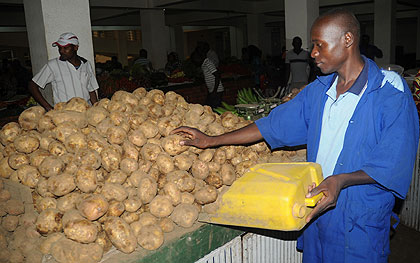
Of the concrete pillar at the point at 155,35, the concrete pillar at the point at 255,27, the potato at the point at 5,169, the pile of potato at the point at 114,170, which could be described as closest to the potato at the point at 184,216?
the pile of potato at the point at 114,170

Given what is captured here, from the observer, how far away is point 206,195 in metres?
2.36

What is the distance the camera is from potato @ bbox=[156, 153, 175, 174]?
2434 mm

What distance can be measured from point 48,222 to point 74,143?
56 cm

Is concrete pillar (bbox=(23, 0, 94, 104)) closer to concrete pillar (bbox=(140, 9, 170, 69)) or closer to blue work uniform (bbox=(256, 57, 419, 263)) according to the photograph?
blue work uniform (bbox=(256, 57, 419, 263))

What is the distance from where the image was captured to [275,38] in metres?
32.0

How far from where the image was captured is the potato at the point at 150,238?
1996 mm

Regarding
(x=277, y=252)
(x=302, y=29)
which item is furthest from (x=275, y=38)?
Result: (x=277, y=252)

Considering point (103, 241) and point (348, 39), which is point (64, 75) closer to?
point (103, 241)

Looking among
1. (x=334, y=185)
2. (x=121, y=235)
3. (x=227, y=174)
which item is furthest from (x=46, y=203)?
(x=334, y=185)

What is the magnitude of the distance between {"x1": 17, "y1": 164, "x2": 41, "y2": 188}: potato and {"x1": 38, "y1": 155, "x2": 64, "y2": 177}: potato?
0.06 meters

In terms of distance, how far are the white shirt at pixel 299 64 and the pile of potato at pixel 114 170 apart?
18.8ft

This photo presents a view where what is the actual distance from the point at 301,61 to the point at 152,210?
22.2 ft

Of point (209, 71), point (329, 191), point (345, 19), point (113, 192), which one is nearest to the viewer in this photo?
point (329, 191)

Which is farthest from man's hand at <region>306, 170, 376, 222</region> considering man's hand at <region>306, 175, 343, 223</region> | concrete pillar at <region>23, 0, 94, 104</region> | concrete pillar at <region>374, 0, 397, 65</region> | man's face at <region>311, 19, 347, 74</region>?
concrete pillar at <region>374, 0, 397, 65</region>
